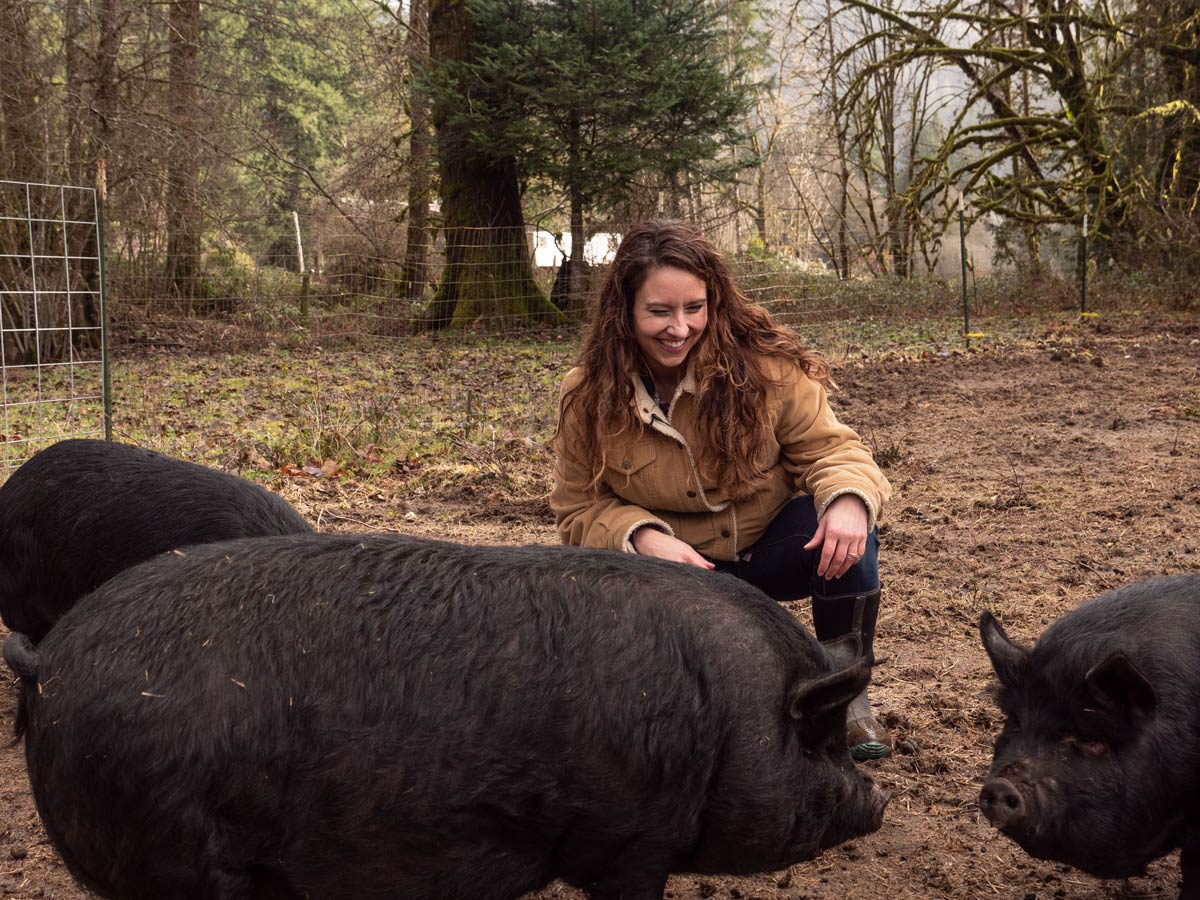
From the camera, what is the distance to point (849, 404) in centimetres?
930

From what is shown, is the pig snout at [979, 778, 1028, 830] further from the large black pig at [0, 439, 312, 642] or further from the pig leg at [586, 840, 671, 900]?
the large black pig at [0, 439, 312, 642]

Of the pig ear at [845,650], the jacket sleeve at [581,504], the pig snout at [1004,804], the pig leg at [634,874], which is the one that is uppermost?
the jacket sleeve at [581,504]

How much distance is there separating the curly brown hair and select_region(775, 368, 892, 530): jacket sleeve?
0.30 feet

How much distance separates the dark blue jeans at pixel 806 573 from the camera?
342 cm

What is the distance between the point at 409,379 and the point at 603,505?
25.9ft

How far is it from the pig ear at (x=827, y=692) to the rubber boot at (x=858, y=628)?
1.03 m

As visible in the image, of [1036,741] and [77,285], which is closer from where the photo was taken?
[1036,741]

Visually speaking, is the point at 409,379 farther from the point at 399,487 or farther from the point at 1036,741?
the point at 1036,741

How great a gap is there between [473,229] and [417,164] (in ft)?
13.2

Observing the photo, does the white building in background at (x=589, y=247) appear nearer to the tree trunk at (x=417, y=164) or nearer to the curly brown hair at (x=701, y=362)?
the tree trunk at (x=417, y=164)

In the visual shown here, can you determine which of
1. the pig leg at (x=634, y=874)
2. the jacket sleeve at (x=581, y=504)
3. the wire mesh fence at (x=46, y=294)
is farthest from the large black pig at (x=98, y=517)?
the wire mesh fence at (x=46, y=294)

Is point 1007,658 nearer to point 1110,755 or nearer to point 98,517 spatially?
point 1110,755

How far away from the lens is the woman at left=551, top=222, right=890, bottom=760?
10.9 feet

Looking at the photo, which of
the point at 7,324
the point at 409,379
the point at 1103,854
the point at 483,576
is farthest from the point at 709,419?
the point at 7,324
